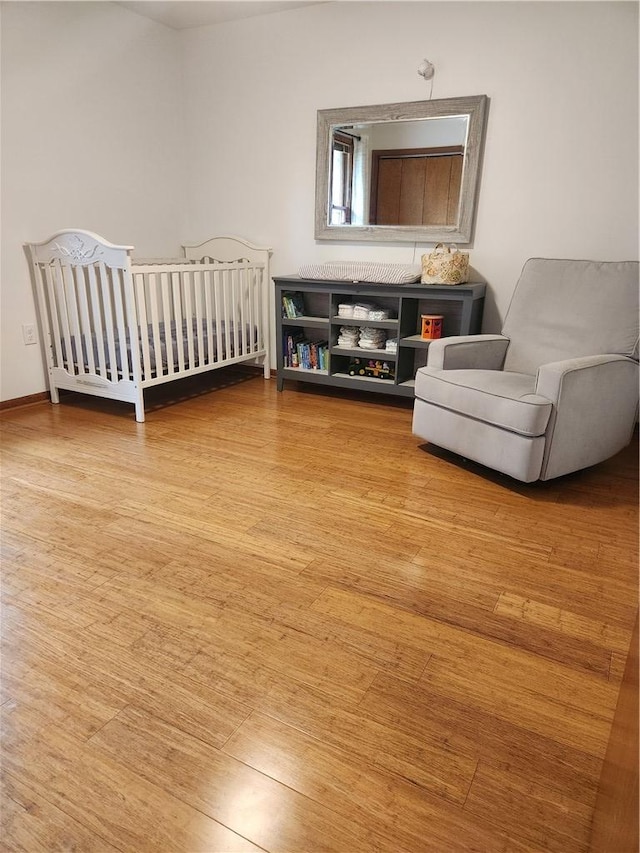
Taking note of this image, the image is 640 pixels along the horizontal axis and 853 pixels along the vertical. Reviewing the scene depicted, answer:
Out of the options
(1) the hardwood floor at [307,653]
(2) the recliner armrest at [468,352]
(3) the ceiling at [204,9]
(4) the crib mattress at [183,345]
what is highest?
(3) the ceiling at [204,9]

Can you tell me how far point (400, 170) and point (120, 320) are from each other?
1.87 meters

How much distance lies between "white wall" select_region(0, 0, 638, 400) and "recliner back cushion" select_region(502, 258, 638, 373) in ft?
1.25

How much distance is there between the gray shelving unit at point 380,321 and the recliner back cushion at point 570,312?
32 centimetres

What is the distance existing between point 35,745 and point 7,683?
0.22 meters

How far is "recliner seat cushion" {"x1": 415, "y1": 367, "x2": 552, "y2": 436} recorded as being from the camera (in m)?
2.11

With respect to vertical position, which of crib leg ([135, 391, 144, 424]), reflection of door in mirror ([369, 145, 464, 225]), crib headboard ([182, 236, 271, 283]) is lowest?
crib leg ([135, 391, 144, 424])

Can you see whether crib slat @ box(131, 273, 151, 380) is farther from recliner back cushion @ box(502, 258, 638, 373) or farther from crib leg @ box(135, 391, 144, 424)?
recliner back cushion @ box(502, 258, 638, 373)

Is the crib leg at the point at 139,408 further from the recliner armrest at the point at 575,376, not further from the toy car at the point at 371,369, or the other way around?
the recliner armrest at the point at 575,376

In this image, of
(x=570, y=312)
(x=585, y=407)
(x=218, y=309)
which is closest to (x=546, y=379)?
(x=585, y=407)

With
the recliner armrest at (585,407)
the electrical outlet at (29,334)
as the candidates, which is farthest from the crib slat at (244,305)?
the recliner armrest at (585,407)

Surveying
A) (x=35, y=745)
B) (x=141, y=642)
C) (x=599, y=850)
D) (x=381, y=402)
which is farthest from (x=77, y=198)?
(x=599, y=850)

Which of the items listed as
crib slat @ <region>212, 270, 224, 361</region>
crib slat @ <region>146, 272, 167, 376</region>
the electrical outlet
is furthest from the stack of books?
the electrical outlet

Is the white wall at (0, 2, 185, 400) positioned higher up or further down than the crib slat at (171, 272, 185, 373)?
higher up

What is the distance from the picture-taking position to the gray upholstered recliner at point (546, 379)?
2.15 m
